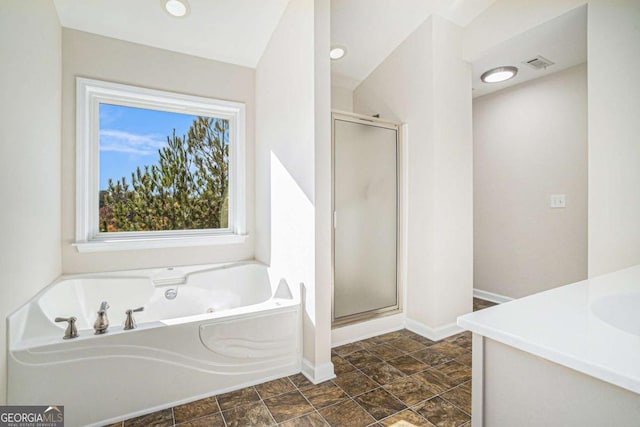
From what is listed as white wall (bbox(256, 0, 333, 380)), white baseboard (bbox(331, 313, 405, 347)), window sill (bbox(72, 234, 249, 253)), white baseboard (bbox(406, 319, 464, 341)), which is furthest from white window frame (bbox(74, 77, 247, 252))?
white baseboard (bbox(406, 319, 464, 341))

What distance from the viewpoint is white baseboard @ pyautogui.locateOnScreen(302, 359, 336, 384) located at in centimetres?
197

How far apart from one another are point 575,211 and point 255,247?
298 centimetres

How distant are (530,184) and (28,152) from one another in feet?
13.1

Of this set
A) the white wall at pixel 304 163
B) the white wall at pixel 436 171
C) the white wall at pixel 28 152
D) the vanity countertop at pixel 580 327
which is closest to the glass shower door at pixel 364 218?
the white wall at pixel 436 171

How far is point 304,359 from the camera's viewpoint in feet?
6.86

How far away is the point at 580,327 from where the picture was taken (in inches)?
31.0

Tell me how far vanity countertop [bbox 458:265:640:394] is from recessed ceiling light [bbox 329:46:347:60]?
2566mm

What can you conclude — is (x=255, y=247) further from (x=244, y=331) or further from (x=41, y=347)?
(x=41, y=347)

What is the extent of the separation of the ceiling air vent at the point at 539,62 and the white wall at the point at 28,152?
358 cm

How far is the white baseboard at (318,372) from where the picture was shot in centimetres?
197

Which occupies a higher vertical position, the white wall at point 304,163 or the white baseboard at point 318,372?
the white wall at point 304,163

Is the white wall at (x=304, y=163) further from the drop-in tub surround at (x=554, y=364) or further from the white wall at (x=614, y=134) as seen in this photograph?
the white wall at (x=614, y=134)

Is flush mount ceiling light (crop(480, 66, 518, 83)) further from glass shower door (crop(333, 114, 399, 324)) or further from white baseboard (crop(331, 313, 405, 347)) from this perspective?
white baseboard (crop(331, 313, 405, 347))

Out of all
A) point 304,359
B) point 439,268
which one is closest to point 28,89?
point 304,359
